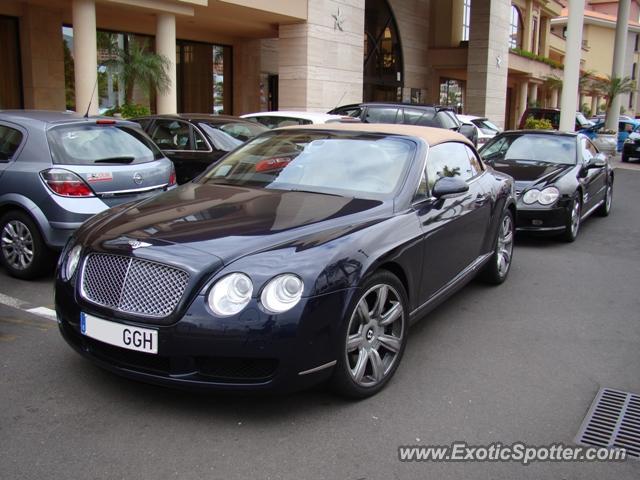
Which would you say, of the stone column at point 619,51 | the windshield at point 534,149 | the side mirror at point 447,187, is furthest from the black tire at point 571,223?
the stone column at point 619,51

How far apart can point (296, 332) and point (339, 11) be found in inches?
732

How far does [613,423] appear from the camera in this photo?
352 cm

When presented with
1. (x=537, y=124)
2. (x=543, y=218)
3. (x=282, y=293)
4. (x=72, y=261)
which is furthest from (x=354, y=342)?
(x=537, y=124)

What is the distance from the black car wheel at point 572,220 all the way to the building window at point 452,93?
1079 inches

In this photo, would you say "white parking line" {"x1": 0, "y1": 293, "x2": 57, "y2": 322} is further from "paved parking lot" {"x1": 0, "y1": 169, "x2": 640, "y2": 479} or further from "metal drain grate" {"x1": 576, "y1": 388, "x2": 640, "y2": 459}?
"metal drain grate" {"x1": 576, "y1": 388, "x2": 640, "y2": 459}

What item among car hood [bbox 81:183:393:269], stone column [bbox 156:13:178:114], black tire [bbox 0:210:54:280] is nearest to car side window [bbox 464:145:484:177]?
car hood [bbox 81:183:393:269]

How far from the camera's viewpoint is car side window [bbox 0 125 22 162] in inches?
242

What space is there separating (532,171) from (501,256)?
2.85 m

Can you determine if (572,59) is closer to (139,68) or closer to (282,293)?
(139,68)

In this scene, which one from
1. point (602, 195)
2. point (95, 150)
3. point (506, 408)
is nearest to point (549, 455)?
point (506, 408)

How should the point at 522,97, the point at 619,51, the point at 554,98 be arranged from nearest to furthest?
the point at 619,51 < the point at 522,97 < the point at 554,98

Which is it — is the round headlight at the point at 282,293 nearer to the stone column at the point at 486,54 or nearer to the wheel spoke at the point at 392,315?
the wheel spoke at the point at 392,315

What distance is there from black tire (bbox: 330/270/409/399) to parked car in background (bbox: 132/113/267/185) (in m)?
5.52

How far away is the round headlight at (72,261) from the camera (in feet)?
12.1
